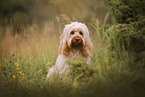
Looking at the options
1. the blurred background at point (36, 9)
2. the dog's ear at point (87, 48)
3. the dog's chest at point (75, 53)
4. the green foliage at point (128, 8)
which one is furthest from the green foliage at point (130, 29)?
the blurred background at point (36, 9)

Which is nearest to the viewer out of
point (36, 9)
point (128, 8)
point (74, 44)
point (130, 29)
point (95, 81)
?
point (95, 81)

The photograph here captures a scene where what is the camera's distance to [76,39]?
3.89 metres

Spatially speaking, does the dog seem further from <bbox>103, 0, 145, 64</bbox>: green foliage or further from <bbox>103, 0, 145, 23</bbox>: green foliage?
<bbox>103, 0, 145, 23</bbox>: green foliage

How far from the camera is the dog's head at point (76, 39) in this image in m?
3.93

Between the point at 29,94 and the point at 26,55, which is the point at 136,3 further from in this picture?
the point at 26,55

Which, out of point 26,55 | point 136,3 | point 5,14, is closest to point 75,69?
point 136,3

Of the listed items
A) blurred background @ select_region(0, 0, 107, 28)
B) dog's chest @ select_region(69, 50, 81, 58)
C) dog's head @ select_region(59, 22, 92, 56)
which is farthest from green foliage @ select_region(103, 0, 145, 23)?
blurred background @ select_region(0, 0, 107, 28)

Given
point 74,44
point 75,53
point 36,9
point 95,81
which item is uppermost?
point 36,9

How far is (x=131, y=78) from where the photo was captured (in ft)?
8.02

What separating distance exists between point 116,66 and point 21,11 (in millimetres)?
14518

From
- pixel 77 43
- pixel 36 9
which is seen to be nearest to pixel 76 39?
pixel 77 43

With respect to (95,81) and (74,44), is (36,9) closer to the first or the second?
(74,44)

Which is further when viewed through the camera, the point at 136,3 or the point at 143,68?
the point at 136,3

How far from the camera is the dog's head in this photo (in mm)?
3926
